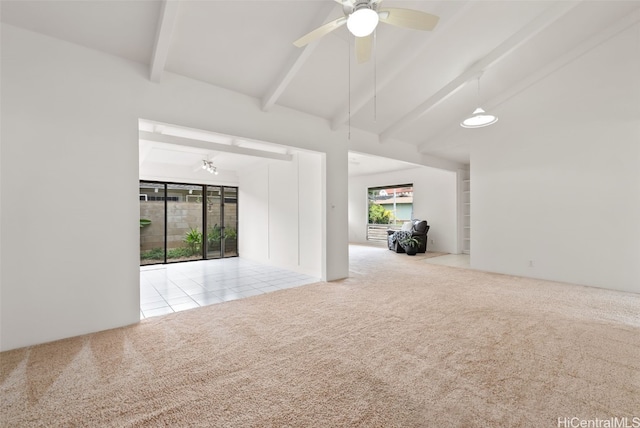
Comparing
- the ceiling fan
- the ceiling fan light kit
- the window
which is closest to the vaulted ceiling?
the ceiling fan

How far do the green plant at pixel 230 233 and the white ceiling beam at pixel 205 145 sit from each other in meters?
3.44

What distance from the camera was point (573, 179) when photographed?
4.61 metres

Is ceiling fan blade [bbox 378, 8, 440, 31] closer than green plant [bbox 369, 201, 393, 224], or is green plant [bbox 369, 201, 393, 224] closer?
ceiling fan blade [bbox 378, 8, 440, 31]

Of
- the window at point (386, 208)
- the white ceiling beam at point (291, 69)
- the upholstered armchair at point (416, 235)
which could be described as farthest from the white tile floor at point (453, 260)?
the white ceiling beam at point (291, 69)

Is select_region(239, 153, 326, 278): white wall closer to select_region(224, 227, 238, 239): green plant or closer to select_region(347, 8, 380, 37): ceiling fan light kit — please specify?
select_region(224, 227, 238, 239): green plant

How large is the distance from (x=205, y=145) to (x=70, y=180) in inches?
93.2

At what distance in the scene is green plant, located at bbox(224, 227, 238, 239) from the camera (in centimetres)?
816

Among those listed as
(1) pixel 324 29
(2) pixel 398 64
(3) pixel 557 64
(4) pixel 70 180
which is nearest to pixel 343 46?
(2) pixel 398 64

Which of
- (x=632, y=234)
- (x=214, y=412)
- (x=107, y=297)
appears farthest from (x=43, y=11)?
(x=632, y=234)

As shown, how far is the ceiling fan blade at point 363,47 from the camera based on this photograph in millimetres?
2439

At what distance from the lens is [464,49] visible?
3.92 meters

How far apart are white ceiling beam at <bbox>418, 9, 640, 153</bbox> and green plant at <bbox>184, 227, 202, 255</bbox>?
6838 millimetres

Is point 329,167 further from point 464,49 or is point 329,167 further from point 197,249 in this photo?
point 197,249

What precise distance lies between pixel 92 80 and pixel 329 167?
131 inches
